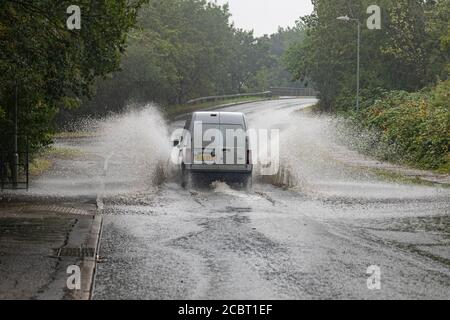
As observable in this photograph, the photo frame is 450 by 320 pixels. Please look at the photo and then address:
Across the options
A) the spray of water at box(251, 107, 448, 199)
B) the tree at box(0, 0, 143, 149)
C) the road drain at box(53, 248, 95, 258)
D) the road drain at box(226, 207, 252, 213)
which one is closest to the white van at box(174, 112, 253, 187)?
the spray of water at box(251, 107, 448, 199)

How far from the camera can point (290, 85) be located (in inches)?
6093

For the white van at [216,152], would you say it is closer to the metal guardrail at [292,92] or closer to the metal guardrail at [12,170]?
the metal guardrail at [12,170]

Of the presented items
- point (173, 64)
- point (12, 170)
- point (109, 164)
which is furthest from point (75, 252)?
point (173, 64)

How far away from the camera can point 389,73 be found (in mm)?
59625

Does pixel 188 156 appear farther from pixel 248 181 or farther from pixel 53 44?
pixel 53 44

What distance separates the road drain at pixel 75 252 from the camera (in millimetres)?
10289

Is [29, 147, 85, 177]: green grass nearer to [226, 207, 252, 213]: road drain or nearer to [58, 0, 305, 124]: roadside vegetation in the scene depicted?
[58, 0, 305, 124]: roadside vegetation

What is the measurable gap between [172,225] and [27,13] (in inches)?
244

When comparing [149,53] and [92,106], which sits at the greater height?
[149,53]

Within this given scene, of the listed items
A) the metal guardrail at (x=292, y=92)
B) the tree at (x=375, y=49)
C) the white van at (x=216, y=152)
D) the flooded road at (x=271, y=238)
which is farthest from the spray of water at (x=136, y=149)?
the metal guardrail at (x=292, y=92)

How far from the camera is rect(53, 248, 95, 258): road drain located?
1029 centimetres

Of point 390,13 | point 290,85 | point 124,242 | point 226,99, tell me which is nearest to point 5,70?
point 124,242

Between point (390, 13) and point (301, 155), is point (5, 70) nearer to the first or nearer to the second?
point (301, 155)
